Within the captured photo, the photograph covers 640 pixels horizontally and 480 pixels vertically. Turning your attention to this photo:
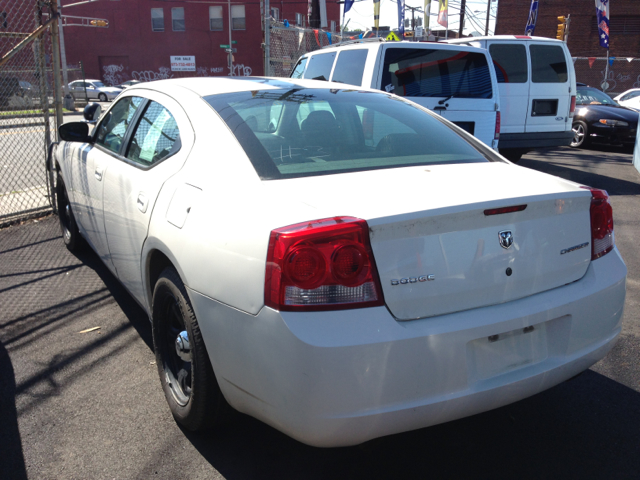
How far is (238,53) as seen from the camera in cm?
4450

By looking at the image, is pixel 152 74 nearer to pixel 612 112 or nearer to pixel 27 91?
pixel 612 112

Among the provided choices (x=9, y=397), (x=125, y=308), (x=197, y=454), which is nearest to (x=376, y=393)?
(x=197, y=454)

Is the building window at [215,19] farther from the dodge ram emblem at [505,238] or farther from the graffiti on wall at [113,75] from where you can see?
the dodge ram emblem at [505,238]

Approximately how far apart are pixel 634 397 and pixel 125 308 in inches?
132

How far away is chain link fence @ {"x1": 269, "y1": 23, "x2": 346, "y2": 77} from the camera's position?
11.9m

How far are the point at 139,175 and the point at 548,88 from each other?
881cm

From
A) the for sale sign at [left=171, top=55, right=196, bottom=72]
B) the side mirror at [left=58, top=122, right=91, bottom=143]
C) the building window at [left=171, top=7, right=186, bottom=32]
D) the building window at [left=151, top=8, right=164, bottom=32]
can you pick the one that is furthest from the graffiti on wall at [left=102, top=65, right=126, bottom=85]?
the side mirror at [left=58, top=122, right=91, bottom=143]

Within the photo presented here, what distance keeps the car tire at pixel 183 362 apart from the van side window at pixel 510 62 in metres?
8.70

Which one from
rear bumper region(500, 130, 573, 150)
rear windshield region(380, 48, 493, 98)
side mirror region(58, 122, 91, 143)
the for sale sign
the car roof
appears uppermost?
the for sale sign

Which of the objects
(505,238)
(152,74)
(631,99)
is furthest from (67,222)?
(152,74)

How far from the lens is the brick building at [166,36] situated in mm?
44312

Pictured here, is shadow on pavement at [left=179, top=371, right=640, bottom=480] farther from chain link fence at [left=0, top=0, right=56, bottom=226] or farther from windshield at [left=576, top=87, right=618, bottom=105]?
windshield at [left=576, top=87, right=618, bottom=105]

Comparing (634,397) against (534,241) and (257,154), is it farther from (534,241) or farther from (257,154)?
(257,154)

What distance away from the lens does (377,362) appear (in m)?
1.88
